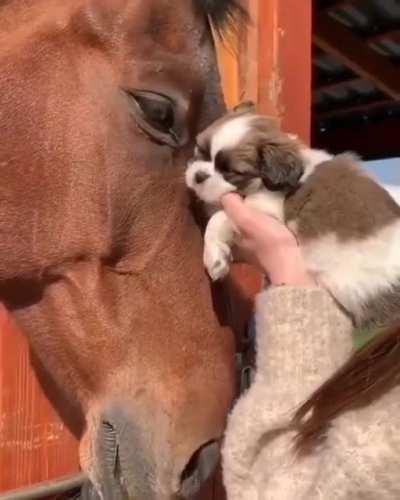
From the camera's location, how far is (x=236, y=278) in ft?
5.58

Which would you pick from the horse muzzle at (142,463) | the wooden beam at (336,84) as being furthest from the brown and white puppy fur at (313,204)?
the wooden beam at (336,84)

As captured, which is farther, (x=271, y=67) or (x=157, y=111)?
(x=271, y=67)

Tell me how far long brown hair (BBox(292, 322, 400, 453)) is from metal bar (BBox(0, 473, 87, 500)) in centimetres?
50

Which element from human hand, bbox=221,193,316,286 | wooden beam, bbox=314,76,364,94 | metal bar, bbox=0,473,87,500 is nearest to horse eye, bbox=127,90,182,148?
human hand, bbox=221,193,316,286

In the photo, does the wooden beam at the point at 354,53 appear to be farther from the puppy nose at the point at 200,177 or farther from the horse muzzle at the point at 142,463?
the horse muzzle at the point at 142,463

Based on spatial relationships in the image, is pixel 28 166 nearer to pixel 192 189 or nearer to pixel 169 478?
pixel 192 189

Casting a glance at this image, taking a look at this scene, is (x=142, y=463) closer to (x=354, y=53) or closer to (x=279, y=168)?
(x=279, y=168)

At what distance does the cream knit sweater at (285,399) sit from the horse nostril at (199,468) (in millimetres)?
148

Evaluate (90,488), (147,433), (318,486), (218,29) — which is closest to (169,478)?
(147,433)

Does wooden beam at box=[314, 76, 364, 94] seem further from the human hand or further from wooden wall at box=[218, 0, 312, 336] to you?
the human hand

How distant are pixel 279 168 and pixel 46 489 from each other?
24.1 inches

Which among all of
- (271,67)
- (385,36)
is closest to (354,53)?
(385,36)

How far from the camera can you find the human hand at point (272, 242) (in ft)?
4.22

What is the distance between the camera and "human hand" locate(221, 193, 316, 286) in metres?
1.29
